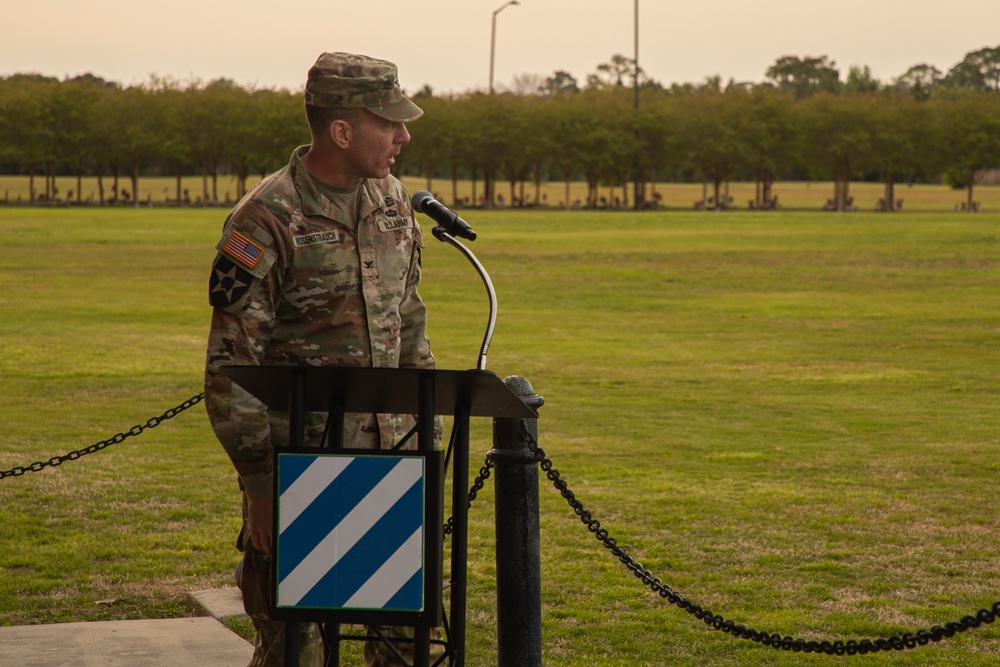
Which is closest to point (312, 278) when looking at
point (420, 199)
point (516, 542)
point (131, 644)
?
point (420, 199)

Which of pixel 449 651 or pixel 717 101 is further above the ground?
pixel 717 101

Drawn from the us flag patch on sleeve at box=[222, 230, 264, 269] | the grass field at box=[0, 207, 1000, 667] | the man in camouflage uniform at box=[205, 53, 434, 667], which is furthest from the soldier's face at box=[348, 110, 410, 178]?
the grass field at box=[0, 207, 1000, 667]

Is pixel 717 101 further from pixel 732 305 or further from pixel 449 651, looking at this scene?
pixel 449 651

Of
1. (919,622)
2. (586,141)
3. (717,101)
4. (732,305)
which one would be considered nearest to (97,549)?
(919,622)

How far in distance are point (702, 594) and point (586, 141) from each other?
85.1 meters

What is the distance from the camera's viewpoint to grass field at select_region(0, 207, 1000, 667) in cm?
596

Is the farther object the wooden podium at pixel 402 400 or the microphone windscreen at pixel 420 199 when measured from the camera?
the microphone windscreen at pixel 420 199

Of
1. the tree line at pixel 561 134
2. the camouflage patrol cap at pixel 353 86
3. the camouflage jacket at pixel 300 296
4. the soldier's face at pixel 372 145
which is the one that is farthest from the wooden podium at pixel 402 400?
the tree line at pixel 561 134

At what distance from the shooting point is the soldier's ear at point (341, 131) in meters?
3.77

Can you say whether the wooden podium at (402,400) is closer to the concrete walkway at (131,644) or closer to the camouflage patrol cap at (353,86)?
the camouflage patrol cap at (353,86)

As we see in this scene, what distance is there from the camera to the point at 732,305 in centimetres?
2258

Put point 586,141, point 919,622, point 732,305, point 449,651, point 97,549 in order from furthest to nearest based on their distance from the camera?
1. point 586,141
2. point 732,305
3. point 97,549
4. point 919,622
5. point 449,651

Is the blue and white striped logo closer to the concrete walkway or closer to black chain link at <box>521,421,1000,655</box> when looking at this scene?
black chain link at <box>521,421,1000,655</box>

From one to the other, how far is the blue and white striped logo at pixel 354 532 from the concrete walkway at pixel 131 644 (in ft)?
6.49
